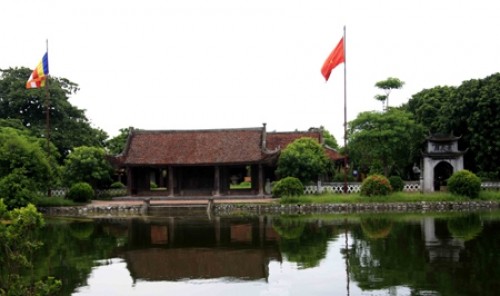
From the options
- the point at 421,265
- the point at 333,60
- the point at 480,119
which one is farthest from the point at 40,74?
the point at 480,119

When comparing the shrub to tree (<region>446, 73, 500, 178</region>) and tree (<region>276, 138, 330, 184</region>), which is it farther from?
tree (<region>446, 73, 500, 178</region>)

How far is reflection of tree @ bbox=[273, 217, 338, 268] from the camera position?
1648 cm

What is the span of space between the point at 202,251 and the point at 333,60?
62.7 ft

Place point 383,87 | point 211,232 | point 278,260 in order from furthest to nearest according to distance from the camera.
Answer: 1. point 383,87
2. point 211,232
3. point 278,260

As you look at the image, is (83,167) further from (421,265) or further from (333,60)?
(421,265)

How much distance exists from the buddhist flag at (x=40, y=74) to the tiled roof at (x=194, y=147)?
8.63 metres

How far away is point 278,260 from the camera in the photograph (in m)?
16.2

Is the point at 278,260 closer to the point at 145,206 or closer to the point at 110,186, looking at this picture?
the point at 145,206

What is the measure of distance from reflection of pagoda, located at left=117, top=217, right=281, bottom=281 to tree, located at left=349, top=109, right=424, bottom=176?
1470cm

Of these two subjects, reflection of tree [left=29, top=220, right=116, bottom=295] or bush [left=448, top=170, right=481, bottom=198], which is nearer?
reflection of tree [left=29, top=220, right=116, bottom=295]

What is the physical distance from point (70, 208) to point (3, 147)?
5401 millimetres

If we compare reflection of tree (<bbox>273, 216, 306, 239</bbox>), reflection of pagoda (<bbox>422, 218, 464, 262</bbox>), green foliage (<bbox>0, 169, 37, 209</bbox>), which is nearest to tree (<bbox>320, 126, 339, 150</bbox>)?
reflection of tree (<bbox>273, 216, 306, 239</bbox>)

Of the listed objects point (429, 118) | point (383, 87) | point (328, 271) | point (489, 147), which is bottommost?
point (328, 271)

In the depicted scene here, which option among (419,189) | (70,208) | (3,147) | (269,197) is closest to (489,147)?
(419,189)
